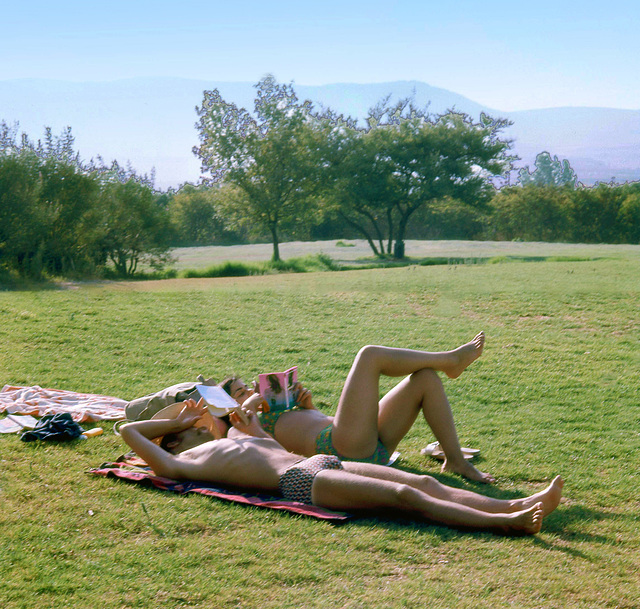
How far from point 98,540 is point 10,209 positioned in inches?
648

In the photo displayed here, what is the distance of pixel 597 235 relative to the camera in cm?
4200

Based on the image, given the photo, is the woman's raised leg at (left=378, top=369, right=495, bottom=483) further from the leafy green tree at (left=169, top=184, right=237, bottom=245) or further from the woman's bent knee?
the leafy green tree at (left=169, top=184, right=237, bottom=245)

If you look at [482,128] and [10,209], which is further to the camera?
[482,128]

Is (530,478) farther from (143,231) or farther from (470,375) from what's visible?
(143,231)

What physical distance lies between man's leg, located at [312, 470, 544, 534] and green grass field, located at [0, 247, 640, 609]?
0.08 metres

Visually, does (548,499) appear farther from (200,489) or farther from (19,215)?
(19,215)

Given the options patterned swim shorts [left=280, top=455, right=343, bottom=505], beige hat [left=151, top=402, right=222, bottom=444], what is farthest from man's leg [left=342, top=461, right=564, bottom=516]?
beige hat [left=151, top=402, right=222, bottom=444]

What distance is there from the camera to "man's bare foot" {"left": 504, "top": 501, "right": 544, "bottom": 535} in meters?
3.21

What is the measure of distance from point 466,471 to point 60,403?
3702mm

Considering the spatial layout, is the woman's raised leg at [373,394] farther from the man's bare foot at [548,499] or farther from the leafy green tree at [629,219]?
the leafy green tree at [629,219]

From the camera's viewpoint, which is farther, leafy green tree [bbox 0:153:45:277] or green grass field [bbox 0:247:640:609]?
leafy green tree [bbox 0:153:45:277]

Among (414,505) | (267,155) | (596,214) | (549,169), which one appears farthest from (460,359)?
(549,169)

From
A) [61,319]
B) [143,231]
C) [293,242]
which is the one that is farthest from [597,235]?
[61,319]

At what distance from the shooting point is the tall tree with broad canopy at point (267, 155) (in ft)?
109
